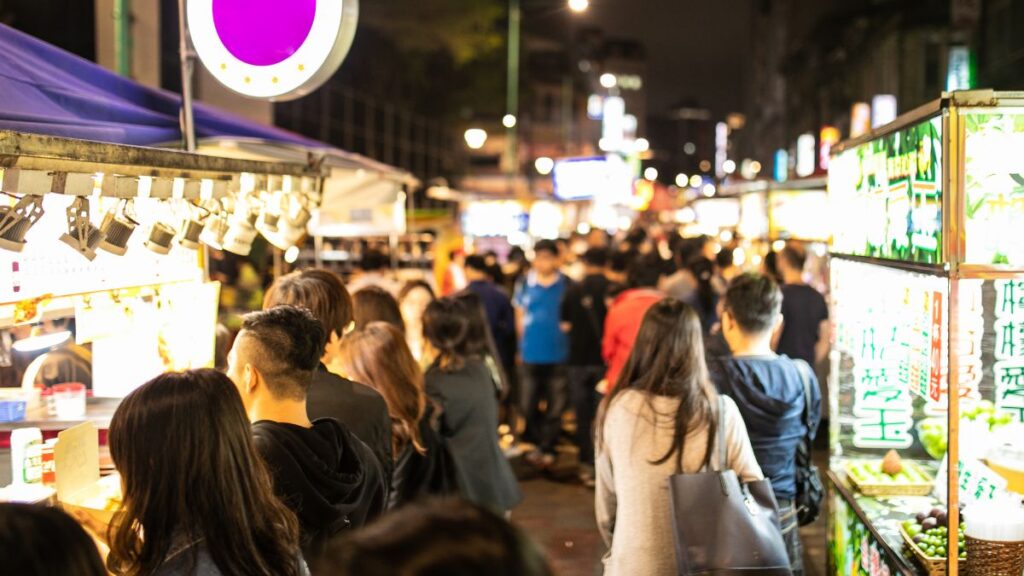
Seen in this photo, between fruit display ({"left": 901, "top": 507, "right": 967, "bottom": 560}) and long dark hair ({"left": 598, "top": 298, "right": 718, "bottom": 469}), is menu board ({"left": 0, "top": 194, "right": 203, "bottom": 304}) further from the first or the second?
fruit display ({"left": 901, "top": 507, "right": 967, "bottom": 560})

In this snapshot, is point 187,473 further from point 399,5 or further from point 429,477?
point 399,5

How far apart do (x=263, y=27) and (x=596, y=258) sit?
694 centimetres

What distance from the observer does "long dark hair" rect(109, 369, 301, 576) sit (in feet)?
9.06

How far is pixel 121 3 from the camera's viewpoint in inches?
329

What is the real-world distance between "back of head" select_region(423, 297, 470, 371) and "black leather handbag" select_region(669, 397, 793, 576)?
8.81ft

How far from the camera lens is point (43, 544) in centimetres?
192

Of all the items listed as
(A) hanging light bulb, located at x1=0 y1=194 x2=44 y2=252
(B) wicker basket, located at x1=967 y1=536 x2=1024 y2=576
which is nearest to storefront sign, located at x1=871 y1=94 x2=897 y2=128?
(B) wicker basket, located at x1=967 y1=536 x2=1024 y2=576

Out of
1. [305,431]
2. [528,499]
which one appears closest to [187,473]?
[305,431]

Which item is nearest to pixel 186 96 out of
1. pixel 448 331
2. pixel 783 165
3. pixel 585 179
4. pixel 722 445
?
pixel 448 331

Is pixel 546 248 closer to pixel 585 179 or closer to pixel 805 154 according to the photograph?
pixel 585 179

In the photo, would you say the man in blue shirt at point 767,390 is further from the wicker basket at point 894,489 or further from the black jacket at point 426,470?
the black jacket at point 426,470

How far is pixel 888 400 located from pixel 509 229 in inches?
679

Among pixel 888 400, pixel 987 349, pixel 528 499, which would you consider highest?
pixel 987 349

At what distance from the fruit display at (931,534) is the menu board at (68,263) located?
3.96 meters
